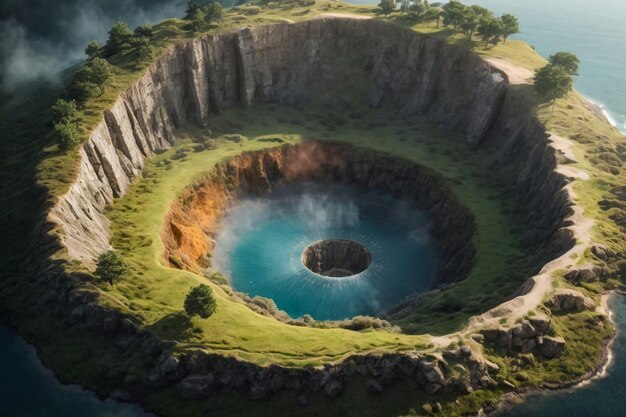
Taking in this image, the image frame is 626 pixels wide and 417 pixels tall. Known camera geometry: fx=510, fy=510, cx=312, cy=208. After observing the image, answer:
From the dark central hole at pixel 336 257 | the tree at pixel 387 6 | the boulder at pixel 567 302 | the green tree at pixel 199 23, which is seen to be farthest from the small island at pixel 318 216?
the green tree at pixel 199 23

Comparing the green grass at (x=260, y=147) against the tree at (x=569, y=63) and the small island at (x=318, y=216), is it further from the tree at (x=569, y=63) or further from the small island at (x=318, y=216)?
the tree at (x=569, y=63)

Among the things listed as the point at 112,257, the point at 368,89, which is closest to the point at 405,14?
the point at 368,89

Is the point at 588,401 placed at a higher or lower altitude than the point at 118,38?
lower

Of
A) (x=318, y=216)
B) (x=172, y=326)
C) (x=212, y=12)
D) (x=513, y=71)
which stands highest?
(x=212, y=12)

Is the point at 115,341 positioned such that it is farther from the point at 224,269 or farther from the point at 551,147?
the point at 551,147

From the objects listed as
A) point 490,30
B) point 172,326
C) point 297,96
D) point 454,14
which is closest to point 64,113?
point 172,326

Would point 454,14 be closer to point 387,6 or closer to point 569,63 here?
point 387,6

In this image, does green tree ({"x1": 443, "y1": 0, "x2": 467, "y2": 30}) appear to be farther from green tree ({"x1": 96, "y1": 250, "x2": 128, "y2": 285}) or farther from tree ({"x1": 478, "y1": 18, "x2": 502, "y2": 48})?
green tree ({"x1": 96, "y1": 250, "x2": 128, "y2": 285})
